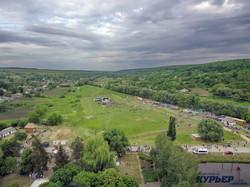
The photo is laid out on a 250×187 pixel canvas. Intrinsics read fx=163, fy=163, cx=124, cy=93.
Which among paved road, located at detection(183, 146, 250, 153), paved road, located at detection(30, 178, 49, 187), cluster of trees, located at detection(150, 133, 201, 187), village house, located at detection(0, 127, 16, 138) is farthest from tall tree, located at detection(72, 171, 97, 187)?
village house, located at detection(0, 127, 16, 138)

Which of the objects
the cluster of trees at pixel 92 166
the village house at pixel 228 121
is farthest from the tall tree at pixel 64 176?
the village house at pixel 228 121

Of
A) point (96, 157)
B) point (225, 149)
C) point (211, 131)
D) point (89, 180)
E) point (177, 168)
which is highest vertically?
point (177, 168)

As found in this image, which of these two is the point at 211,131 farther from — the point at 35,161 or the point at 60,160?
the point at 35,161

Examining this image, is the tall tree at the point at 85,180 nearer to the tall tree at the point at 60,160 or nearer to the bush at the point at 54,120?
the tall tree at the point at 60,160

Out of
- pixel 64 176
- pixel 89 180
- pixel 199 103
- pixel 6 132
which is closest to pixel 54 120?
pixel 6 132

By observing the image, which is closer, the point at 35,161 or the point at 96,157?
the point at 96,157

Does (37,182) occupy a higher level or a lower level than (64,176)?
lower

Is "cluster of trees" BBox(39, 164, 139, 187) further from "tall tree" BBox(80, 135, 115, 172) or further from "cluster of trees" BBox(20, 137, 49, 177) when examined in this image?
"cluster of trees" BBox(20, 137, 49, 177)
